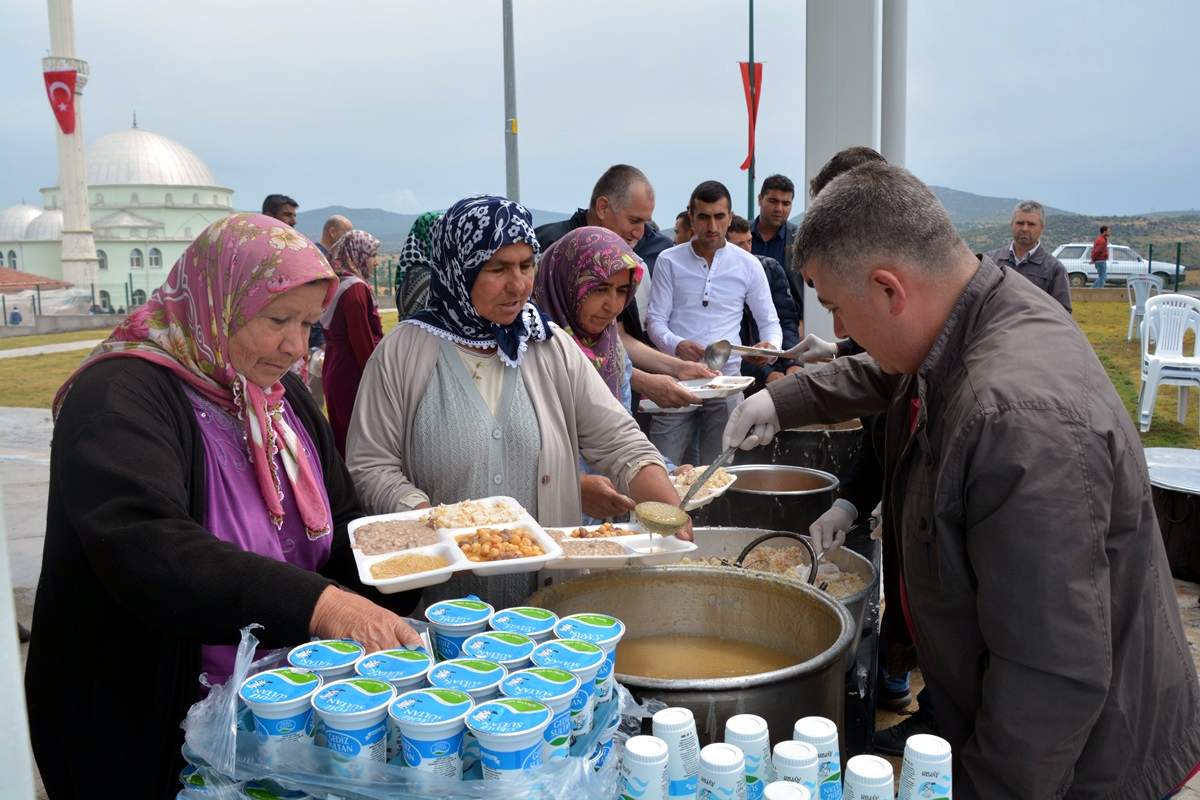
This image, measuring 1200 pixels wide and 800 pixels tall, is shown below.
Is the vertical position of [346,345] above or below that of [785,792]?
above

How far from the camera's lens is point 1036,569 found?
128 cm

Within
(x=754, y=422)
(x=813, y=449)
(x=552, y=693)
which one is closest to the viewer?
(x=552, y=693)

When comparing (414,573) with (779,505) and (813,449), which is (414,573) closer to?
(779,505)

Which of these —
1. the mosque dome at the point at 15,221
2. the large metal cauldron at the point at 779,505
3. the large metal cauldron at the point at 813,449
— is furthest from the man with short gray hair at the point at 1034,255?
the mosque dome at the point at 15,221

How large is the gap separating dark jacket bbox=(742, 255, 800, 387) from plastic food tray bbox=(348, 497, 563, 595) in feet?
11.6

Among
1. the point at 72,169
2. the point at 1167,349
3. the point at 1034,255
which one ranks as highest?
the point at 72,169

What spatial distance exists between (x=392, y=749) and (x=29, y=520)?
6.67m

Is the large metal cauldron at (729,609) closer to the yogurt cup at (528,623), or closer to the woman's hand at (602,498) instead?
the yogurt cup at (528,623)

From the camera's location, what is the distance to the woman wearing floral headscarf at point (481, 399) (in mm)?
2195

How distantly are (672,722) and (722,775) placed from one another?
92mm

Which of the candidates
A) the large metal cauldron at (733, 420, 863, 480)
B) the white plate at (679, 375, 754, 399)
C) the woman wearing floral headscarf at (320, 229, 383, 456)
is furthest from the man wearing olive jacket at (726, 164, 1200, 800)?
the woman wearing floral headscarf at (320, 229, 383, 456)

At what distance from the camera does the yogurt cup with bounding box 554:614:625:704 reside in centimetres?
121

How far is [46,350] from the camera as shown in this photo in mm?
14648

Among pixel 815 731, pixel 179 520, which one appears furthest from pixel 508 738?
pixel 179 520
